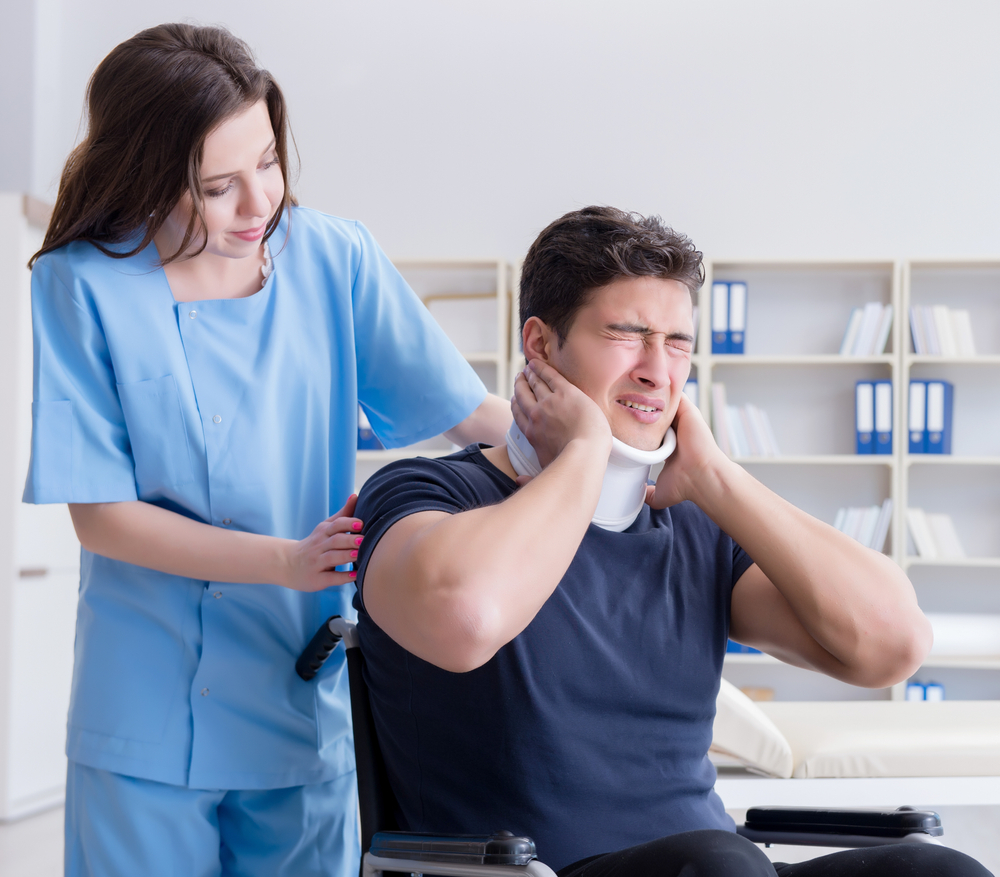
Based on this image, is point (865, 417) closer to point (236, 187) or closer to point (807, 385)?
point (807, 385)

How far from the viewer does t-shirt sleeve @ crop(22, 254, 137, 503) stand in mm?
1116

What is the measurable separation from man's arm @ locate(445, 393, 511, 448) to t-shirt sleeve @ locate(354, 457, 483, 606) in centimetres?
23

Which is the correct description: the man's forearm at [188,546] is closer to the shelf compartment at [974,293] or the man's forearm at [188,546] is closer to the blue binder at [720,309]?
the blue binder at [720,309]

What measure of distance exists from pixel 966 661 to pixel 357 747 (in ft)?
12.1

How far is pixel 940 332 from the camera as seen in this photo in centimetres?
419

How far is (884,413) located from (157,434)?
370cm

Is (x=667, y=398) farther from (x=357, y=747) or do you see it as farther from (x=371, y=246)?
(x=357, y=747)

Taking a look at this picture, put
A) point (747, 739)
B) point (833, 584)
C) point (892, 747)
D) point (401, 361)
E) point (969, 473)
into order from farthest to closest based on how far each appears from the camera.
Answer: point (969, 473) < point (892, 747) < point (747, 739) < point (401, 361) < point (833, 584)

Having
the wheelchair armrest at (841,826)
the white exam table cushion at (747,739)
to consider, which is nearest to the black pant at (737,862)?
the wheelchair armrest at (841,826)

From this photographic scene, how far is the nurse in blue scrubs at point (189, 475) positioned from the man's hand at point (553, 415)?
26 cm

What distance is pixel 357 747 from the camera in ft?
3.74

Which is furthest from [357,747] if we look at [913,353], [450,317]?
[913,353]

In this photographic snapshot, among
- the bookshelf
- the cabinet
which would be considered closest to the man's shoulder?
the cabinet

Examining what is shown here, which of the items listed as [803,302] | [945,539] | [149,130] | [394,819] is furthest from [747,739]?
[803,302]
